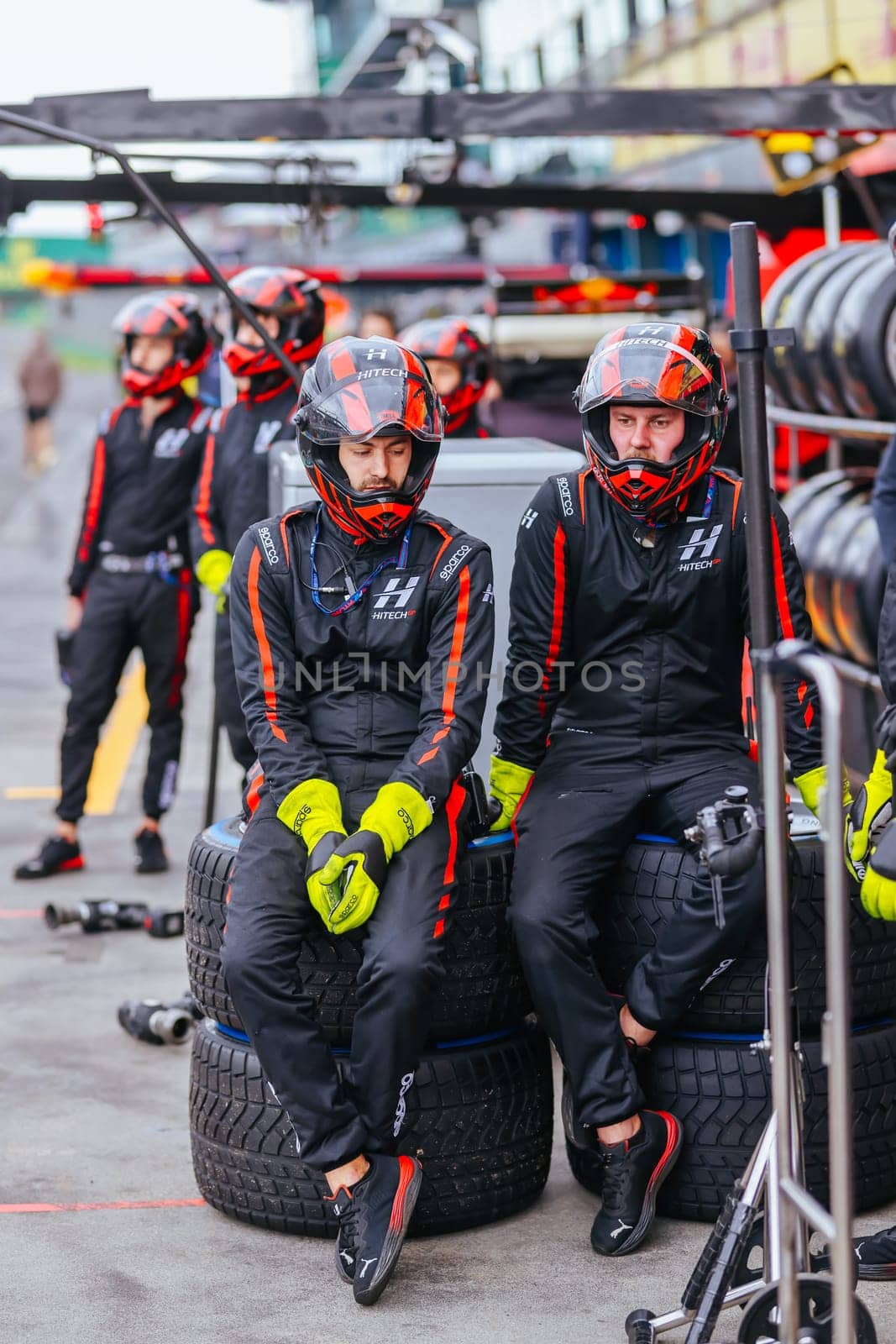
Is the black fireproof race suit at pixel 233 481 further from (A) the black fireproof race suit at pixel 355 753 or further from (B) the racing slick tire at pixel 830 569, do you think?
(B) the racing slick tire at pixel 830 569

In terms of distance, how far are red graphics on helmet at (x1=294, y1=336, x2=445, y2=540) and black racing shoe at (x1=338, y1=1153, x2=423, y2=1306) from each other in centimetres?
146

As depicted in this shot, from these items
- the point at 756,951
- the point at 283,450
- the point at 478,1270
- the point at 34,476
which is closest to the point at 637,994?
the point at 756,951

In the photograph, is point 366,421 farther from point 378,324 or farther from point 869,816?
point 378,324

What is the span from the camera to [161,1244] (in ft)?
13.6

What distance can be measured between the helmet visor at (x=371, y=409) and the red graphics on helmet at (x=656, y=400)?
39 cm

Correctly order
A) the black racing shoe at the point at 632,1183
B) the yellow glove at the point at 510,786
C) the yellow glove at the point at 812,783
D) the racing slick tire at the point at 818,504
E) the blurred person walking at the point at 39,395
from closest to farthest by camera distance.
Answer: the black racing shoe at the point at 632,1183
the yellow glove at the point at 812,783
the yellow glove at the point at 510,786
the racing slick tire at the point at 818,504
the blurred person walking at the point at 39,395

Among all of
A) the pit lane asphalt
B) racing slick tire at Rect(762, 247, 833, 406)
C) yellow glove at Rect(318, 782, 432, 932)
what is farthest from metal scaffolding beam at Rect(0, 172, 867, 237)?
yellow glove at Rect(318, 782, 432, 932)

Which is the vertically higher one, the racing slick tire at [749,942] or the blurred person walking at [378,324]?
the blurred person walking at [378,324]

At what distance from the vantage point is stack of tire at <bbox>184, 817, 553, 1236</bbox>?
4.08 metres

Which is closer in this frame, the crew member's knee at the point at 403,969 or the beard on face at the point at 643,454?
the crew member's knee at the point at 403,969

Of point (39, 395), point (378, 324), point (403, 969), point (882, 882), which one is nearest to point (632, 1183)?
point (403, 969)

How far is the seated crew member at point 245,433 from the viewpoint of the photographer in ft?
22.4

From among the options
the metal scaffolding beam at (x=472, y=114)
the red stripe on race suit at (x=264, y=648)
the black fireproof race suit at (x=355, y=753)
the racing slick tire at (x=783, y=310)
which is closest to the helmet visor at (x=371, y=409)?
the black fireproof race suit at (x=355, y=753)

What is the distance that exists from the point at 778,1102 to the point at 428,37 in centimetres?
757
